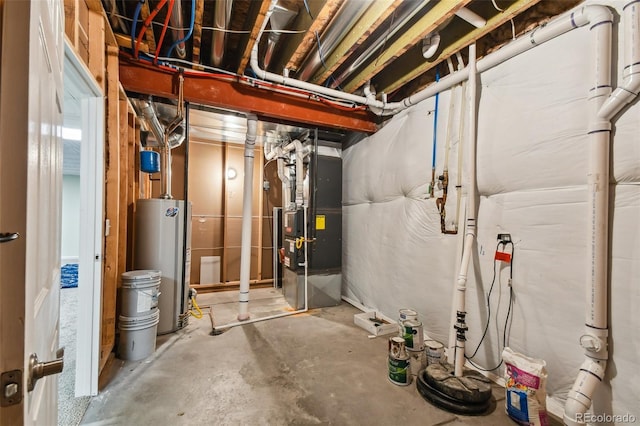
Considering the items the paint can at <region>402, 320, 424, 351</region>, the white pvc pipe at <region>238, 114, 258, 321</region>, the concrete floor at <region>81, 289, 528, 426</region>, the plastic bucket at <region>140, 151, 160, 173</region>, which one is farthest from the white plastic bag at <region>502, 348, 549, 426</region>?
the plastic bucket at <region>140, 151, 160, 173</region>

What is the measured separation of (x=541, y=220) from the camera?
5.70ft

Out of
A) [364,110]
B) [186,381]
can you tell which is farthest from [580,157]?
[186,381]

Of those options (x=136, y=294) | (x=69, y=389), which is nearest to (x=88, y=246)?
(x=136, y=294)

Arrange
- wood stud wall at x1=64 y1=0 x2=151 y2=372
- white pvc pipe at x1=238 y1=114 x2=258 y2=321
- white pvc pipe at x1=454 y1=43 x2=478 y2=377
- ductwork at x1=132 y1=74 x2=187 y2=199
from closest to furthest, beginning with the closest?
wood stud wall at x1=64 y1=0 x2=151 y2=372, white pvc pipe at x1=454 y1=43 x2=478 y2=377, ductwork at x1=132 y1=74 x2=187 y2=199, white pvc pipe at x1=238 y1=114 x2=258 y2=321

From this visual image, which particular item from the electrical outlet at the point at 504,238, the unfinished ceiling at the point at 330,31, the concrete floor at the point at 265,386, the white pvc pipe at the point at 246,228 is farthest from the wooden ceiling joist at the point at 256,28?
the concrete floor at the point at 265,386

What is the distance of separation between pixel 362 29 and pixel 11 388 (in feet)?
8.03

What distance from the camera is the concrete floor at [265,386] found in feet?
5.28

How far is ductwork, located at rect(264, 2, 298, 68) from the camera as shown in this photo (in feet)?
7.06

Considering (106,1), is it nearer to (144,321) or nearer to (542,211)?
(144,321)

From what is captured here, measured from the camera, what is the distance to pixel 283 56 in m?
2.71

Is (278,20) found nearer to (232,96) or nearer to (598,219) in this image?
(232,96)

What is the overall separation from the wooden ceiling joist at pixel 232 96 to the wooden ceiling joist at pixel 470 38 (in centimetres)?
64

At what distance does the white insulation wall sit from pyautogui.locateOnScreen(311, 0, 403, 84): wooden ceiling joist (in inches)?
35.7

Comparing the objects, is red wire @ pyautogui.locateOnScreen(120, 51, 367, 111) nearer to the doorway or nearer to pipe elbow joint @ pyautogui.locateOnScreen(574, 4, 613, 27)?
the doorway
